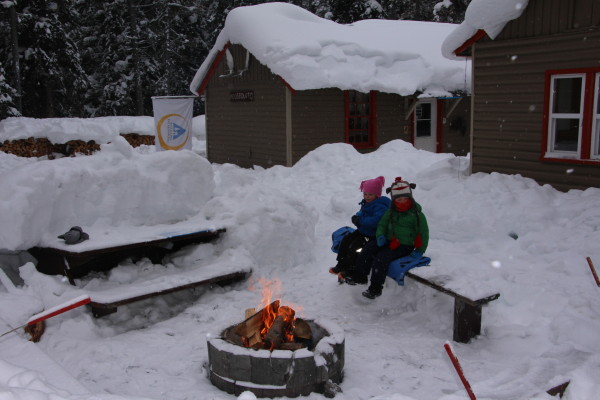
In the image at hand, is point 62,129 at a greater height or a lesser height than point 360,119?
lesser

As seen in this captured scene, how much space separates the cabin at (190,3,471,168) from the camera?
16703mm

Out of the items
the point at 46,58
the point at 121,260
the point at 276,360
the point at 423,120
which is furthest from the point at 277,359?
the point at 46,58

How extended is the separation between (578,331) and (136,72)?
31020 millimetres

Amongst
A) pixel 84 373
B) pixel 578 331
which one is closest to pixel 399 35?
pixel 578 331

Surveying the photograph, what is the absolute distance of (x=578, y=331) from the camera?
5250mm

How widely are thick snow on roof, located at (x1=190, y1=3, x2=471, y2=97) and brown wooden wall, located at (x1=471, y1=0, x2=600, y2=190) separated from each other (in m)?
4.88

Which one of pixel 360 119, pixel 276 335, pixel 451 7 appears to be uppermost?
pixel 451 7

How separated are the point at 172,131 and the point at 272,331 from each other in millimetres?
14631

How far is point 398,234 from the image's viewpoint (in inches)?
251

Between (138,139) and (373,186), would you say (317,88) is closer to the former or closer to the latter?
(373,186)

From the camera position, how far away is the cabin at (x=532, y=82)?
9.48 meters

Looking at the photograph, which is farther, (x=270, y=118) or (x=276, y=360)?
(x=270, y=118)

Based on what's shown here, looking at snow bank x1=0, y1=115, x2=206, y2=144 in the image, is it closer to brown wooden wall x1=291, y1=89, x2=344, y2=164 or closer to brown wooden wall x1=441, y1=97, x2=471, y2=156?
brown wooden wall x1=291, y1=89, x2=344, y2=164

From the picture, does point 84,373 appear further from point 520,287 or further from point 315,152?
point 315,152
